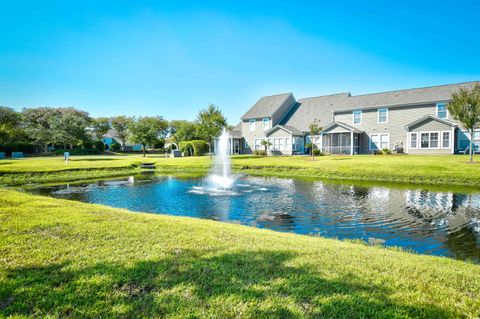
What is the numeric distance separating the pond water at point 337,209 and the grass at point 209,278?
3268mm

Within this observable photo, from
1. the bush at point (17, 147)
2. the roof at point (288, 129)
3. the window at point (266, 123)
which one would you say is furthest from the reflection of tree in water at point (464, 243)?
the bush at point (17, 147)

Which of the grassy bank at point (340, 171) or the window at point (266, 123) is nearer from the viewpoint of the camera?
the grassy bank at point (340, 171)

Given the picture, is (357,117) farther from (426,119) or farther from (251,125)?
(251,125)

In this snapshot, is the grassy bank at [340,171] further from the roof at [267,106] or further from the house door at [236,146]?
the house door at [236,146]

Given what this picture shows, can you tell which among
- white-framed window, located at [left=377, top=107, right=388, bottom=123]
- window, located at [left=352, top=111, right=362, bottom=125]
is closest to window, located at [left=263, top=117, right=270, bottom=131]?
window, located at [left=352, top=111, right=362, bottom=125]

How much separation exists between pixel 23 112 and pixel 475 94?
294 feet

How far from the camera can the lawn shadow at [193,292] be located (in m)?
3.35

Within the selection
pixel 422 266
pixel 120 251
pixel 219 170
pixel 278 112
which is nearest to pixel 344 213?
pixel 422 266

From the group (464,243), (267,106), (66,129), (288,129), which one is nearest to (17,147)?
(66,129)

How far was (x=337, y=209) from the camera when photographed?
12469 millimetres

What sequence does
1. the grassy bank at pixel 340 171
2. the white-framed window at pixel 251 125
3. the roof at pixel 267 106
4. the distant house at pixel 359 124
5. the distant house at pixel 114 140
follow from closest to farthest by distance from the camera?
the grassy bank at pixel 340 171
the distant house at pixel 359 124
the roof at pixel 267 106
the white-framed window at pixel 251 125
the distant house at pixel 114 140

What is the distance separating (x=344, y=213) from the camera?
38.7 feet

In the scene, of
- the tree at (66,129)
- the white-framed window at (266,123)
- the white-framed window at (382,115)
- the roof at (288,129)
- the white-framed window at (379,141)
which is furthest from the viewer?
the tree at (66,129)

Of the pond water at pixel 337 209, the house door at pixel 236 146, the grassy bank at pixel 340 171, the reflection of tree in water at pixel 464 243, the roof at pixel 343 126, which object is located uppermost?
the roof at pixel 343 126
